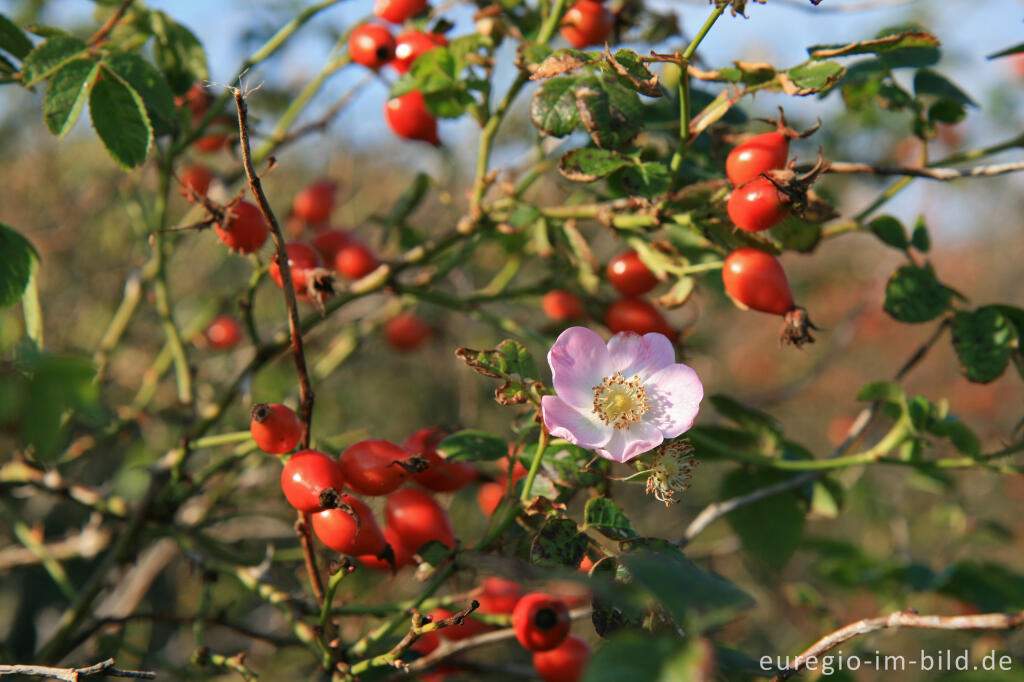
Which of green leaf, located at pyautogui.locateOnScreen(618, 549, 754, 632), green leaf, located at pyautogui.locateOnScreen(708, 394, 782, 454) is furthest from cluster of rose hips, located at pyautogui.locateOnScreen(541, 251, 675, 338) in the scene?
green leaf, located at pyautogui.locateOnScreen(618, 549, 754, 632)

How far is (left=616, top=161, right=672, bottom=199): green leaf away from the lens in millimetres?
1103

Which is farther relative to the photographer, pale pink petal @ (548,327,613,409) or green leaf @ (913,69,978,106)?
green leaf @ (913,69,978,106)

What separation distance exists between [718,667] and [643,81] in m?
0.82

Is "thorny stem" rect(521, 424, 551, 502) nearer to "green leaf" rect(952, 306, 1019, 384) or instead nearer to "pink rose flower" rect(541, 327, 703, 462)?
"pink rose flower" rect(541, 327, 703, 462)

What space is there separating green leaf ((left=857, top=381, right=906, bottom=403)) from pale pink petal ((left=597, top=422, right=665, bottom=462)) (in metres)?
0.50

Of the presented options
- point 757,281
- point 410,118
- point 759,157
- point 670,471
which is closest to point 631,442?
point 670,471

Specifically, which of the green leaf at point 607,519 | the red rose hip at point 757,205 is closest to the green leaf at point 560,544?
the green leaf at point 607,519

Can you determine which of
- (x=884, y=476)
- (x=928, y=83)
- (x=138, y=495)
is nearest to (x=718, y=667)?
(x=928, y=83)

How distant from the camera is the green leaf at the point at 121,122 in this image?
1.15m

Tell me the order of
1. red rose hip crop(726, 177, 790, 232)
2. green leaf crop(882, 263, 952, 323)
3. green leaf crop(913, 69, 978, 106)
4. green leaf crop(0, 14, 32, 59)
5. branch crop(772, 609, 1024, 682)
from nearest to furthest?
branch crop(772, 609, 1024, 682) → red rose hip crop(726, 177, 790, 232) → green leaf crop(0, 14, 32, 59) → green leaf crop(882, 263, 952, 323) → green leaf crop(913, 69, 978, 106)

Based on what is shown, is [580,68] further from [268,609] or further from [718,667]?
[268,609]

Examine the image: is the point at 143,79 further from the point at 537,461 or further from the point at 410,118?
the point at 537,461

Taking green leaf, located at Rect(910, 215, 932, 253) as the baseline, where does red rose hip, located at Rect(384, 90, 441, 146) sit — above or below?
above

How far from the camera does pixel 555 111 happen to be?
3.63 feet
